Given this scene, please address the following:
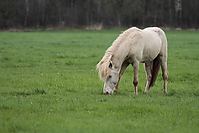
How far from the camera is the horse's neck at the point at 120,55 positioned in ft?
24.1

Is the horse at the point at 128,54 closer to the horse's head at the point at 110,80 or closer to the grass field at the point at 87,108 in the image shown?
the horse's head at the point at 110,80

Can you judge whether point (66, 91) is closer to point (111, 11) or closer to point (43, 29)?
point (43, 29)

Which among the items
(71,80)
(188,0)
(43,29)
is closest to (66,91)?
(71,80)

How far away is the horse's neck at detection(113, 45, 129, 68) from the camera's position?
7336mm

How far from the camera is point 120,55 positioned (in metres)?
7.35

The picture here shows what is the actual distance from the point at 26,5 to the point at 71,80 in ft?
144

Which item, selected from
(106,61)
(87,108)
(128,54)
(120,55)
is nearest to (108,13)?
(128,54)

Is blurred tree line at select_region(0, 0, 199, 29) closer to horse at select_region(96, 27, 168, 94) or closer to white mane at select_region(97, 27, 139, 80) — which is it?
horse at select_region(96, 27, 168, 94)

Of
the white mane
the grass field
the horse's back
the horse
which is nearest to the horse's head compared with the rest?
the horse

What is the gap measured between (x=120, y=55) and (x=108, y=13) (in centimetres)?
4438

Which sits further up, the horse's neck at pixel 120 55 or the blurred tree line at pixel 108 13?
the blurred tree line at pixel 108 13

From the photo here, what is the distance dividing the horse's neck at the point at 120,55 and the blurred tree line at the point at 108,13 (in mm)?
42971

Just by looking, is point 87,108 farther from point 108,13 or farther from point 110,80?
point 108,13

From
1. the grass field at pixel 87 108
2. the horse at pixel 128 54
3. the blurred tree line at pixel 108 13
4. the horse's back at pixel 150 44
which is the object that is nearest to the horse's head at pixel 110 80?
the horse at pixel 128 54
